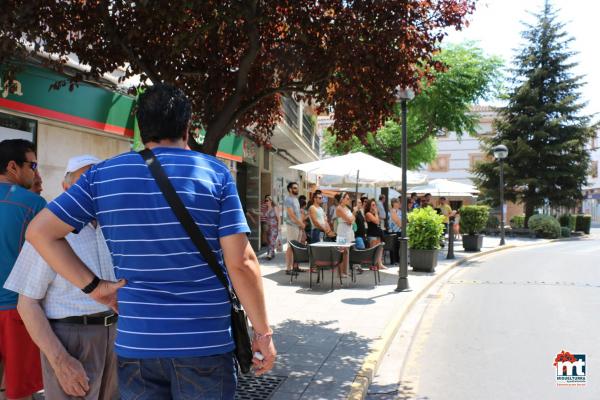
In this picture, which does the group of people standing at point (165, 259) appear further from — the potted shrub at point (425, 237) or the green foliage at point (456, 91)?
the green foliage at point (456, 91)

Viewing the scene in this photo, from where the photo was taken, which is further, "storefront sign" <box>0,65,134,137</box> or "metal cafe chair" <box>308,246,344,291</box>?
"metal cafe chair" <box>308,246,344,291</box>

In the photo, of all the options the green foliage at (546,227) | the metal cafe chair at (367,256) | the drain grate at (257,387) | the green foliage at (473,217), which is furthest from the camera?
the green foliage at (546,227)

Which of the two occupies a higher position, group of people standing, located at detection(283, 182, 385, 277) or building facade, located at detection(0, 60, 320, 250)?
building facade, located at detection(0, 60, 320, 250)

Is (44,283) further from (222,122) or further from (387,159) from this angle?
(387,159)

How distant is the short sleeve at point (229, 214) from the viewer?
1.86 m

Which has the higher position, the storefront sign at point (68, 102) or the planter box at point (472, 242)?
the storefront sign at point (68, 102)

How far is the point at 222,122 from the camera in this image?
5004mm

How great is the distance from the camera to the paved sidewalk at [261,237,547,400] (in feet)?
15.0

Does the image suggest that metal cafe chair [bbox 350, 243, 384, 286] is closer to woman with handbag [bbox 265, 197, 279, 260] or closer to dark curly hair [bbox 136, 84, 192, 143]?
woman with handbag [bbox 265, 197, 279, 260]

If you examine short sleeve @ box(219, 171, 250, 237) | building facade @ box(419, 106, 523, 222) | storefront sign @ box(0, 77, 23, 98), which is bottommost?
short sleeve @ box(219, 171, 250, 237)

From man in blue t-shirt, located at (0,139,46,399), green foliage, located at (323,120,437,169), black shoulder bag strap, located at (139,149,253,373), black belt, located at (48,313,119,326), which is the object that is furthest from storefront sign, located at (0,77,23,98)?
green foliage, located at (323,120,437,169)

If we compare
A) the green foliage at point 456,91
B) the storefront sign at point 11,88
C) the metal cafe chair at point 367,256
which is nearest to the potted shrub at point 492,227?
the green foliage at point 456,91

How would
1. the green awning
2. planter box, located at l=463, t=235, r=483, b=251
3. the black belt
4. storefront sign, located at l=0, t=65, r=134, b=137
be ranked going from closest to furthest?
the black belt → storefront sign, located at l=0, t=65, r=134, b=137 → the green awning → planter box, located at l=463, t=235, r=483, b=251

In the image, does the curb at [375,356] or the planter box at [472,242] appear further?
the planter box at [472,242]
